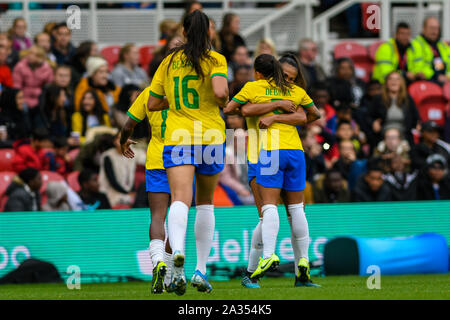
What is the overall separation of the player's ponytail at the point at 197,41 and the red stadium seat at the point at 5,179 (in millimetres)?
6119

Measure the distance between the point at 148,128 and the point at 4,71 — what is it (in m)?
2.86

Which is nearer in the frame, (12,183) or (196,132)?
(196,132)

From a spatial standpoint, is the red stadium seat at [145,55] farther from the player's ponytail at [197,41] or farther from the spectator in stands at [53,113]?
the player's ponytail at [197,41]

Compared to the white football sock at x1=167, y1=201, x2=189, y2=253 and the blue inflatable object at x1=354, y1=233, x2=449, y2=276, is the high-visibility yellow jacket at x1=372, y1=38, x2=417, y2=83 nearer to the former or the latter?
the blue inflatable object at x1=354, y1=233, x2=449, y2=276

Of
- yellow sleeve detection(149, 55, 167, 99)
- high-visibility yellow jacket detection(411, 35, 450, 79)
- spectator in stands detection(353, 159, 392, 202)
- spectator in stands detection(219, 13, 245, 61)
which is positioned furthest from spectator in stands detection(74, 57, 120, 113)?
yellow sleeve detection(149, 55, 167, 99)

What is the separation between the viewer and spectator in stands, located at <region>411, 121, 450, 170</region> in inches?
598

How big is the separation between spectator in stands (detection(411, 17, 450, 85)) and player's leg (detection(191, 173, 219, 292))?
33.3 ft

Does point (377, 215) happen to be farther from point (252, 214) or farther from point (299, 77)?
point (299, 77)

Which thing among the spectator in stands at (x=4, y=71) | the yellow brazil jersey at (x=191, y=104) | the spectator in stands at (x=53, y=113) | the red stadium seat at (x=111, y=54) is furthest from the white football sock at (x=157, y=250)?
the red stadium seat at (x=111, y=54)

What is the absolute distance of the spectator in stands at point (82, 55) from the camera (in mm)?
15844

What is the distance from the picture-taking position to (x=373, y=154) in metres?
15.8

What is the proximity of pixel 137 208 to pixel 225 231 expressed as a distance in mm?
1229

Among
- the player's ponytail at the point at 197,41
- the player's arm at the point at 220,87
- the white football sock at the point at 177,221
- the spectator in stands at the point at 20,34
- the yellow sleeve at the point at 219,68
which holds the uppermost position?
the spectator in stands at the point at 20,34
